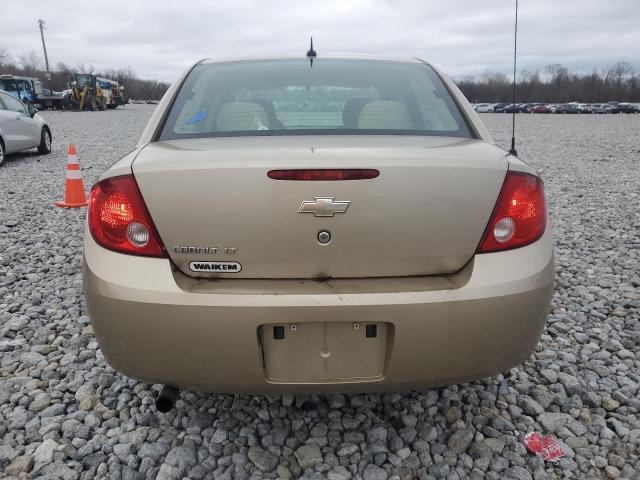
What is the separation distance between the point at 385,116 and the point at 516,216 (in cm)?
75

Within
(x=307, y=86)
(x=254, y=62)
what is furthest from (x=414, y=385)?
(x=254, y=62)

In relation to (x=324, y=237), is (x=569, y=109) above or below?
below

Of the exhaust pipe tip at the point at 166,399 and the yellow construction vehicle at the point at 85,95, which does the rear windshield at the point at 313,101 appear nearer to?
the exhaust pipe tip at the point at 166,399

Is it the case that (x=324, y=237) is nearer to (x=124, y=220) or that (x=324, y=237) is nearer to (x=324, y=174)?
(x=324, y=174)

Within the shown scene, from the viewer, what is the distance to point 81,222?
5.73 metres

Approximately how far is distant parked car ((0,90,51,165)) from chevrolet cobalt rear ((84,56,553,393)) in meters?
9.31

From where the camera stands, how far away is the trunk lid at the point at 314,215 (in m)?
1.61

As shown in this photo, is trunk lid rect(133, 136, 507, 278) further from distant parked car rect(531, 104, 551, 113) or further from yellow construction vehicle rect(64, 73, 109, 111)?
distant parked car rect(531, 104, 551, 113)

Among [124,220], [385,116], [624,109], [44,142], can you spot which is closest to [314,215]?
[124,220]

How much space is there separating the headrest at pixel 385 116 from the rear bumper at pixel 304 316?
73 centimetres

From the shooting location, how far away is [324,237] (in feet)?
5.35

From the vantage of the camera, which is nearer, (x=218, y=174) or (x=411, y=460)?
(x=218, y=174)

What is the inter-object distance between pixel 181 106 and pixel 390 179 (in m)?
1.15

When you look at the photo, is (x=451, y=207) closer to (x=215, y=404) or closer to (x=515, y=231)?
(x=515, y=231)
